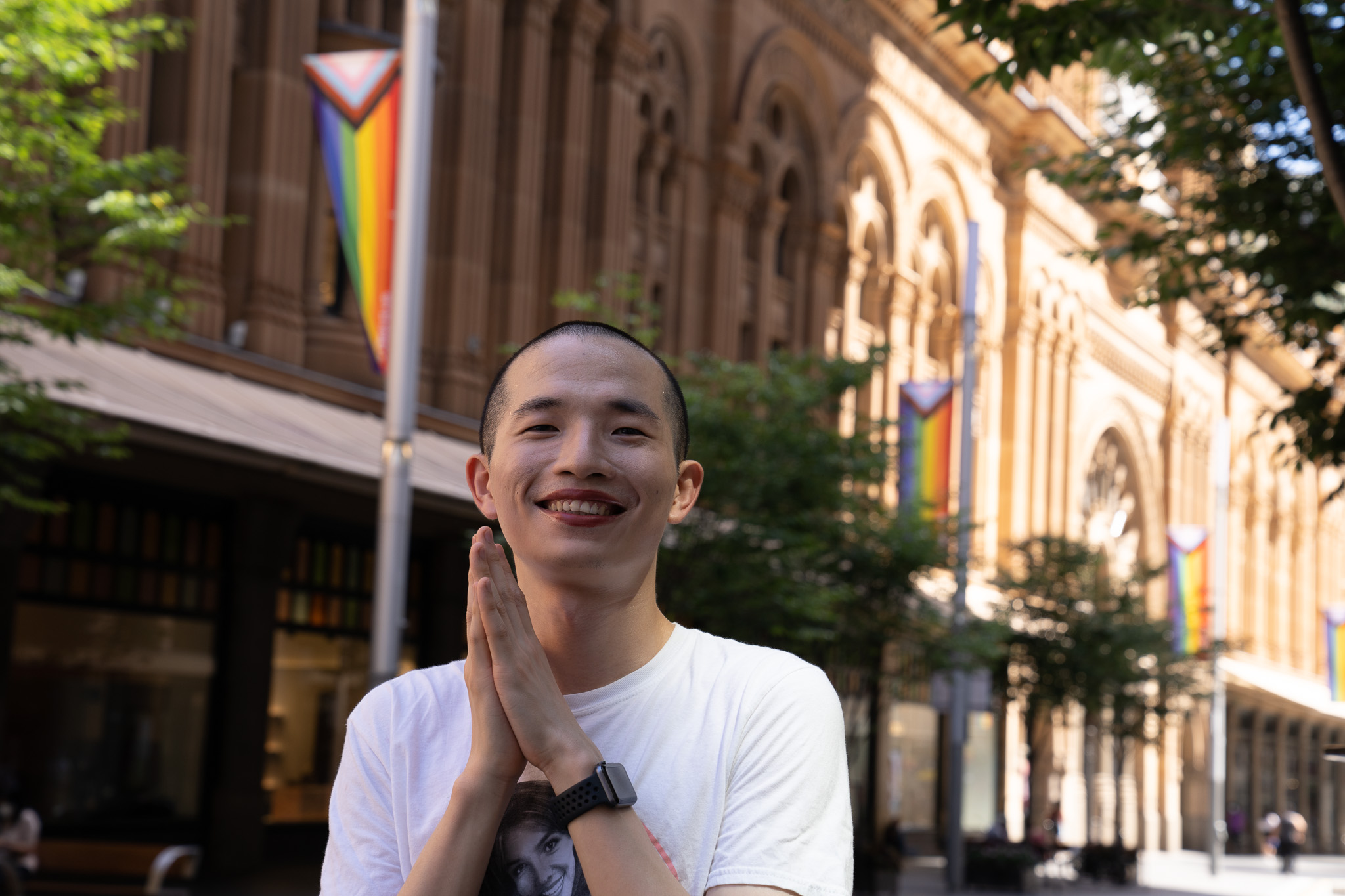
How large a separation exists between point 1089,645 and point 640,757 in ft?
119

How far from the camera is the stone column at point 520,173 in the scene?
90.5 feet

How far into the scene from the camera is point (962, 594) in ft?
88.0

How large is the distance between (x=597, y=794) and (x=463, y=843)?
0.21m

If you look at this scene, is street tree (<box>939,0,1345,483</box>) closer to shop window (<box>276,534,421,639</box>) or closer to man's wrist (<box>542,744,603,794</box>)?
man's wrist (<box>542,744,603,794</box>)

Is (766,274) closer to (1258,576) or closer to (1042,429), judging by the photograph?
(1042,429)

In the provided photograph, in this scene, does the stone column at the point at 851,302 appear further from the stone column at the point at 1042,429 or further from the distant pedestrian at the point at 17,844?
the distant pedestrian at the point at 17,844

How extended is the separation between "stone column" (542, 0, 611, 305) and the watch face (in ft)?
87.7

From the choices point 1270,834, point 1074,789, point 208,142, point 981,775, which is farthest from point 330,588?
point 1270,834

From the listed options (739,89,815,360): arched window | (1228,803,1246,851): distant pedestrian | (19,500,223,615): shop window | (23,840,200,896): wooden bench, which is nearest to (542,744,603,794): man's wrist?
(23,840,200,896): wooden bench

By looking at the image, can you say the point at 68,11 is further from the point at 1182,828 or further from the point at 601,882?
the point at 1182,828

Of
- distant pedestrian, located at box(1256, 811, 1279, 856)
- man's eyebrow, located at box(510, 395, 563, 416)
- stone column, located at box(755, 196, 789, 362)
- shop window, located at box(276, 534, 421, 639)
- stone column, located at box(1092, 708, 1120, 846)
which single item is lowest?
distant pedestrian, located at box(1256, 811, 1279, 856)

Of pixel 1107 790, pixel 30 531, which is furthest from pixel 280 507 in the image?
pixel 1107 790

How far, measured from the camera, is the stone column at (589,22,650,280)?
3011 centimetres

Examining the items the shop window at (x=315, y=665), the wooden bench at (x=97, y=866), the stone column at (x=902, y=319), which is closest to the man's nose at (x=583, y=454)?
the wooden bench at (x=97, y=866)
